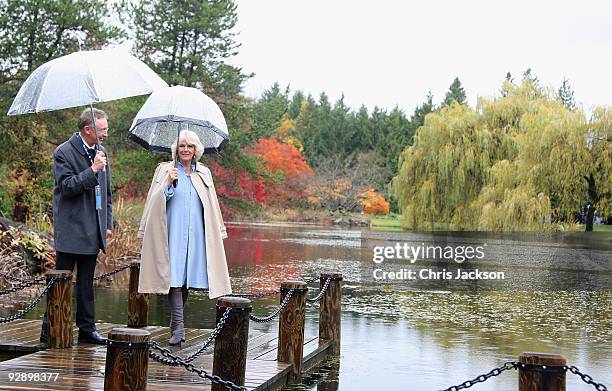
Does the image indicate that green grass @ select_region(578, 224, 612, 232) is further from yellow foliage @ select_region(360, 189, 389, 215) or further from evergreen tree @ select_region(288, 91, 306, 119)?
evergreen tree @ select_region(288, 91, 306, 119)

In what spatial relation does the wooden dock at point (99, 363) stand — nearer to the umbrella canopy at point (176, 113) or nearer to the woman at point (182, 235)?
the woman at point (182, 235)

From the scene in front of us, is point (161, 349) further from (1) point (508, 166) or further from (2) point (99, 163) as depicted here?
(1) point (508, 166)

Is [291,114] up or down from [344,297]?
up

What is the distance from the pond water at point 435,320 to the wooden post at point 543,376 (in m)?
2.89

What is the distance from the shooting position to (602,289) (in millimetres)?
16141

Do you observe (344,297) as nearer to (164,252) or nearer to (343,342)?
(343,342)

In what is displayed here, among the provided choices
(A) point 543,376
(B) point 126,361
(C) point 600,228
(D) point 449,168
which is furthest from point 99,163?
(C) point 600,228

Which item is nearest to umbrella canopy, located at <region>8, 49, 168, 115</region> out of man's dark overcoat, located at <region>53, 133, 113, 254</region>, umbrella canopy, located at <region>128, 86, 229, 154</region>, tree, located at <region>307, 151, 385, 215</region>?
umbrella canopy, located at <region>128, 86, 229, 154</region>

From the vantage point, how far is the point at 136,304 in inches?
318

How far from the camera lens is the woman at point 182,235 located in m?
6.48

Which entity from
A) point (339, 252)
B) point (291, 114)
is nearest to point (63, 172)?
point (339, 252)

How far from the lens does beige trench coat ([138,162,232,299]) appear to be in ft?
21.2

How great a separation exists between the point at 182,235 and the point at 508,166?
1861 centimetres

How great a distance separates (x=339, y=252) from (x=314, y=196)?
2657 centimetres
